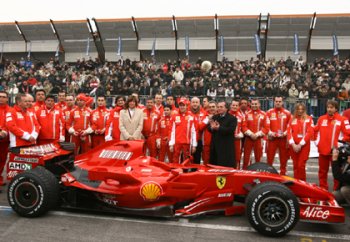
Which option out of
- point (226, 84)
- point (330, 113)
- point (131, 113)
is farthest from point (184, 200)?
point (226, 84)

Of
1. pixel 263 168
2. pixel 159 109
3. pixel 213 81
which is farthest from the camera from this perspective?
pixel 213 81

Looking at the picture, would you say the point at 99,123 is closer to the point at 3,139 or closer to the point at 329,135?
the point at 3,139

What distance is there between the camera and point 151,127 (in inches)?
352

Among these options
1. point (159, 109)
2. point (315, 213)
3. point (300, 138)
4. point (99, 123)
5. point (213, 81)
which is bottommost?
point (315, 213)

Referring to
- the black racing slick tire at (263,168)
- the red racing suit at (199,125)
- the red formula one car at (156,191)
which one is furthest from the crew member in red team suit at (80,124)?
the black racing slick tire at (263,168)

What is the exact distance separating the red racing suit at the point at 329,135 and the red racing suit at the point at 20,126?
18.0 feet

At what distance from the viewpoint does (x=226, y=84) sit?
16672 mm

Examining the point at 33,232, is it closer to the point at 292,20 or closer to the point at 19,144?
the point at 19,144

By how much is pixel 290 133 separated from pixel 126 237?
432 centimetres

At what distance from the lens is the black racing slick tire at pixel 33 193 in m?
5.37

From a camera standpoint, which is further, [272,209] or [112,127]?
[112,127]

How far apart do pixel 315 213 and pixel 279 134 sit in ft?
11.2

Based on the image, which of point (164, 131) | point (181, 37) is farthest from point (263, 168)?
point (181, 37)

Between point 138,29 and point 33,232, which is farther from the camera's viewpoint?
point 138,29
